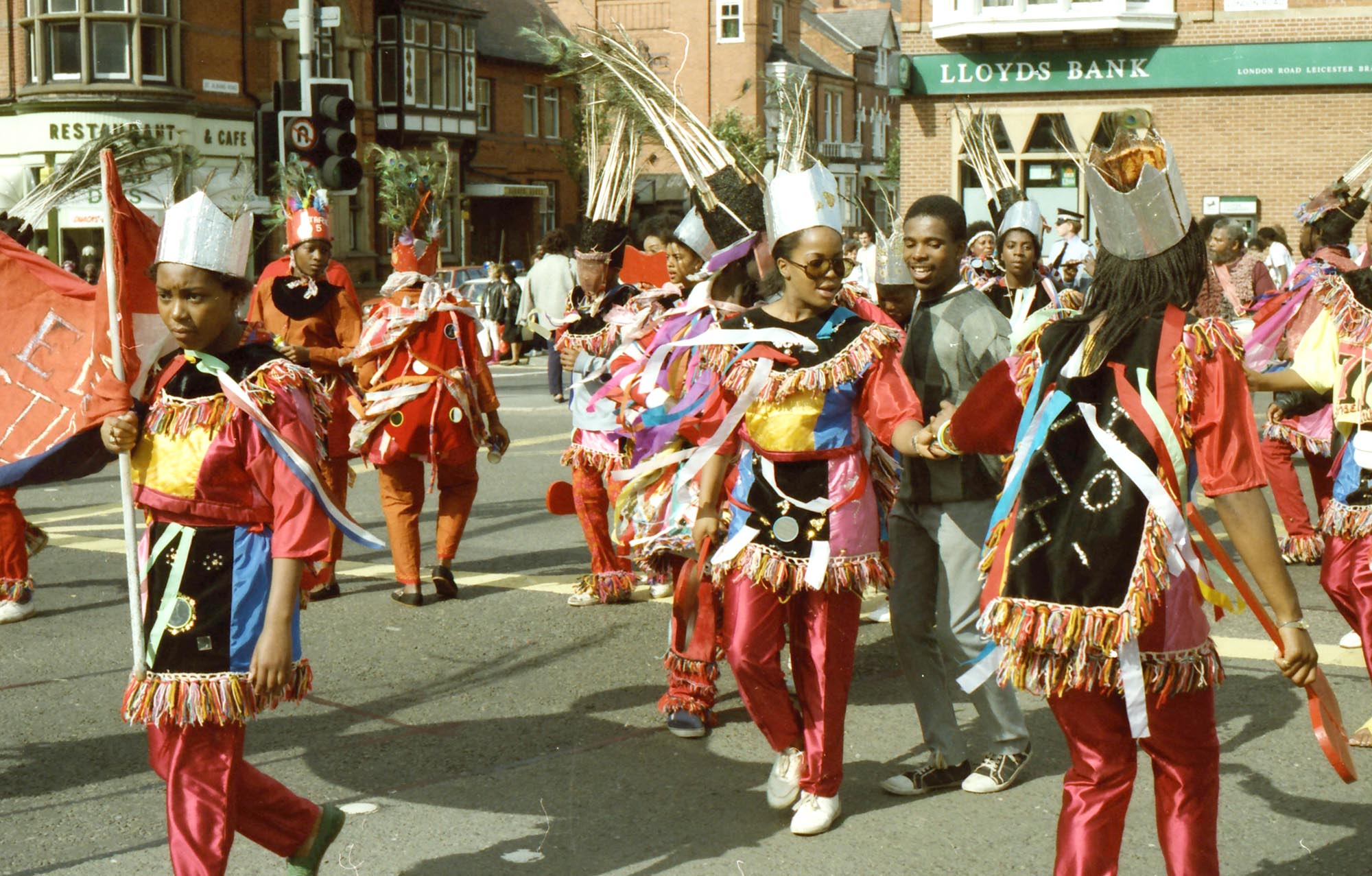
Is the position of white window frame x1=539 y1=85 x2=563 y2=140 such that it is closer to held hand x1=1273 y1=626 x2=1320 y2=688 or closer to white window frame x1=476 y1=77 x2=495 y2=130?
white window frame x1=476 y1=77 x2=495 y2=130

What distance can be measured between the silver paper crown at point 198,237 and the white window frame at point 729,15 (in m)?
55.6

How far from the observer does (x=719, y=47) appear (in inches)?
2287

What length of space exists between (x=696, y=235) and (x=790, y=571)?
2394 millimetres

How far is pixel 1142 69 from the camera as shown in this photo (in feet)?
90.8

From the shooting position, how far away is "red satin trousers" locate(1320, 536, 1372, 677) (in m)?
5.46

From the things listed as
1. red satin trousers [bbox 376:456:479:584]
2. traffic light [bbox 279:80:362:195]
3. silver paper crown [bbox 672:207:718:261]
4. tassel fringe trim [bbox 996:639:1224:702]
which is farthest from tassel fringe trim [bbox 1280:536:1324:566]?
traffic light [bbox 279:80:362:195]

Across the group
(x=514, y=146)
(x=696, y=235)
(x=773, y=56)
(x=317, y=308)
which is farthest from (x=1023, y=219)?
(x=773, y=56)

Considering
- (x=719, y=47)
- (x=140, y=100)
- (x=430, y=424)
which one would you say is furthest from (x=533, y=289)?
(x=719, y=47)

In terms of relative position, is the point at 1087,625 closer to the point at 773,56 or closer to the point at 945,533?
the point at 945,533

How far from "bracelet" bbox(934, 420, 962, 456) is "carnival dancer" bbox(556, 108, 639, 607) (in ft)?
13.1

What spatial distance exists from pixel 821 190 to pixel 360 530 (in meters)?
1.76

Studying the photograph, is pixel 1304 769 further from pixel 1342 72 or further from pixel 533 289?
pixel 1342 72

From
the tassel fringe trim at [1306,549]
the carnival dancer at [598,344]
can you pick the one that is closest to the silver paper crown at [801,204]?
the carnival dancer at [598,344]

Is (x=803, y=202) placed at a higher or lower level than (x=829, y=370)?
higher
